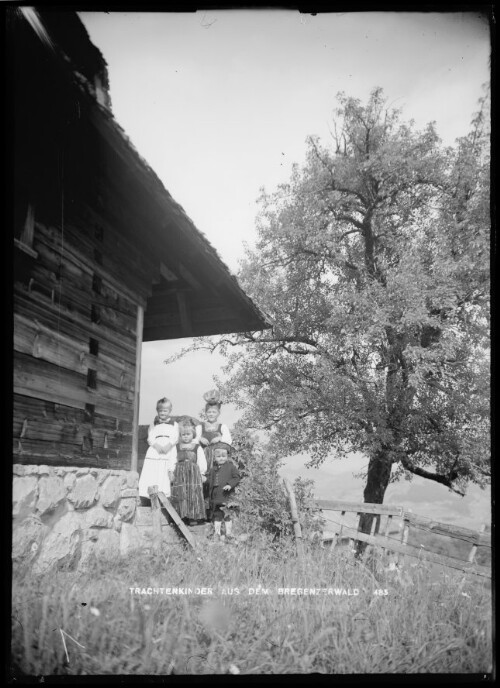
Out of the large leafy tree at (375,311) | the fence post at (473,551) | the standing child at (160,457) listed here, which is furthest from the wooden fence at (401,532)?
the standing child at (160,457)

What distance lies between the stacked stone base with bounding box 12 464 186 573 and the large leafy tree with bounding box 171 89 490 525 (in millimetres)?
1542

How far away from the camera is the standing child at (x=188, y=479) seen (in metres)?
4.12

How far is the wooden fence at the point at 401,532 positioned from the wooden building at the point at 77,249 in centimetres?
201

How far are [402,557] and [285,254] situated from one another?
3.30m

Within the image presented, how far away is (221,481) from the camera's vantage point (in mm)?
4426

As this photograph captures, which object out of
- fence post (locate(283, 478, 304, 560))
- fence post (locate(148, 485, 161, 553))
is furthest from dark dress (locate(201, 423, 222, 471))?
fence post (locate(283, 478, 304, 560))

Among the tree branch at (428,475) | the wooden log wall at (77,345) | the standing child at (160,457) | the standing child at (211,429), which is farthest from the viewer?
the tree branch at (428,475)

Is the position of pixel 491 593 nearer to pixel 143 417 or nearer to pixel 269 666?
pixel 269 666

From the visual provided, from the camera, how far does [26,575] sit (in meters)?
3.02

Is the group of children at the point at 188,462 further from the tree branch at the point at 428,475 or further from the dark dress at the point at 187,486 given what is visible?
the tree branch at the point at 428,475

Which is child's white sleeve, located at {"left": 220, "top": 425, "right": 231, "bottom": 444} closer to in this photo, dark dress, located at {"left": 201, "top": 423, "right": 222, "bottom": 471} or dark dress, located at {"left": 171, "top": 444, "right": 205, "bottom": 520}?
dark dress, located at {"left": 201, "top": 423, "right": 222, "bottom": 471}

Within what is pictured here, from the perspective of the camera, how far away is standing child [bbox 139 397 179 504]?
4137mm

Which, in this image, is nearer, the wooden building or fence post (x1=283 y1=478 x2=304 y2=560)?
the wooden building

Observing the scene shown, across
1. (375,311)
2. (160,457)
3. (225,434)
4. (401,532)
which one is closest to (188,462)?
(160,457)
